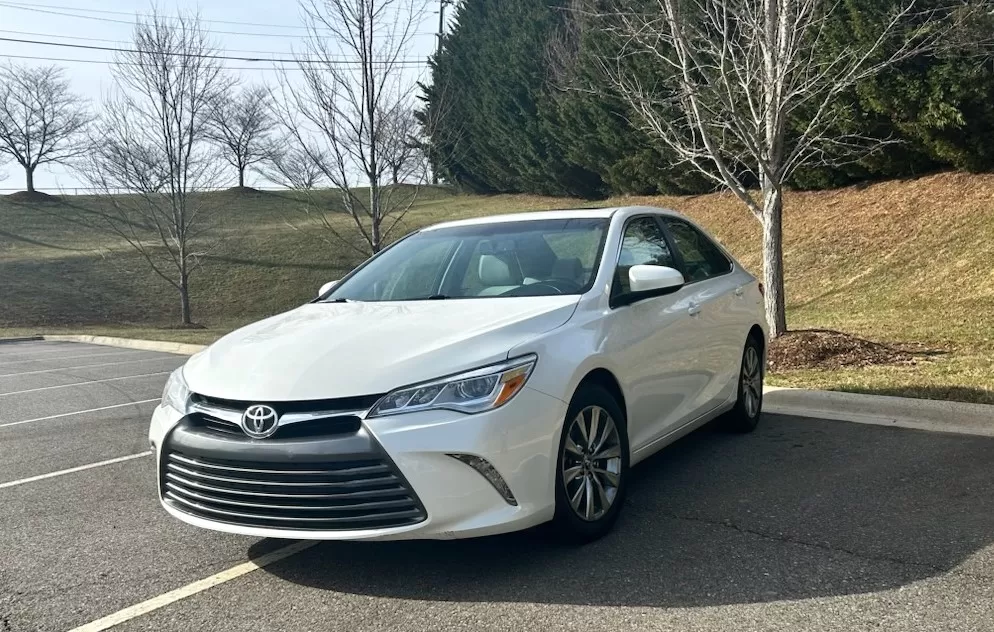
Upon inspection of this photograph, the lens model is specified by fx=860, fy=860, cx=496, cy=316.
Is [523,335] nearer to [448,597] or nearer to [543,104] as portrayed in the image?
[448,597]

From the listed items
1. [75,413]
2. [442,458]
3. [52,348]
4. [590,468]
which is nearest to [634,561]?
[590,468]

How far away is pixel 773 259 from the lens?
33.2ft

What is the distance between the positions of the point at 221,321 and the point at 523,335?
25.4 metres

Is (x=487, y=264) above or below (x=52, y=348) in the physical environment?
above

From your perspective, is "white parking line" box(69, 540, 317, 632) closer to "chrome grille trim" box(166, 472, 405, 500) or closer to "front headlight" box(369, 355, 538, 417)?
"chrome grille trim" box(166, 472, 405, 500)

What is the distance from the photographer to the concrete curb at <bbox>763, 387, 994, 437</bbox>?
6.27m

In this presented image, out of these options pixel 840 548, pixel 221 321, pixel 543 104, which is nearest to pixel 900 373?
pixel 840 548

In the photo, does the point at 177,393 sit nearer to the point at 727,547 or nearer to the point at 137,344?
the point at 727,547

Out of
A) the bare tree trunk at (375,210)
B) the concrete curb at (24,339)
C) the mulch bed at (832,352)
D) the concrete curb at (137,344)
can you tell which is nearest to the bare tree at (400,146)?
the bare tree trunk at (375,210)

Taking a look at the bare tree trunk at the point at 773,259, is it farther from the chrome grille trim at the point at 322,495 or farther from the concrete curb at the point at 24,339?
the concrete curb at the point at 24,339

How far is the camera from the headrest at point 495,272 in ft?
15.6

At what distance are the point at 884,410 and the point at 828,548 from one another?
128 inches

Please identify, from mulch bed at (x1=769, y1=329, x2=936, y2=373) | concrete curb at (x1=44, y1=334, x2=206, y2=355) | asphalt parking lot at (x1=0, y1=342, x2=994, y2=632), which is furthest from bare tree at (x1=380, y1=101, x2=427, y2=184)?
asphalt parking lot at (x1=0, y1=342, x2=994, y2=632)

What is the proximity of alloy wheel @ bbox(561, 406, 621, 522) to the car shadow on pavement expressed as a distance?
0.19 metres
